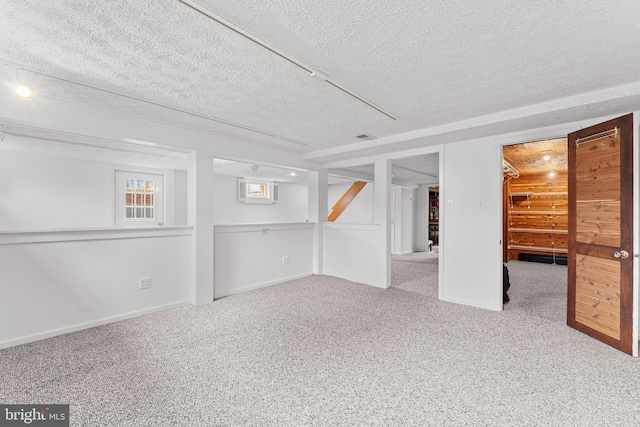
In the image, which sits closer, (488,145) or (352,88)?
(352,88)

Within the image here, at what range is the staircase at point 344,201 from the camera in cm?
695

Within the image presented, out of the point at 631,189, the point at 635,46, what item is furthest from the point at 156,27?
the point at 631,189

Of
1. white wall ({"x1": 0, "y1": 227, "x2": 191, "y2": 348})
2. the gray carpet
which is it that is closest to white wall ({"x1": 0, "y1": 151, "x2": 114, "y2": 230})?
white wall ({"x1": 0, "y1": 227, "x2": 191, "y2": 348})

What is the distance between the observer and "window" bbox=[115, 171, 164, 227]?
18.2 feet

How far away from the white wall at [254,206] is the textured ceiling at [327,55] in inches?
167

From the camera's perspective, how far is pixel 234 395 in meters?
1.85

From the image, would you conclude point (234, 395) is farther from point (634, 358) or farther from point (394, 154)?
point (394, 154)

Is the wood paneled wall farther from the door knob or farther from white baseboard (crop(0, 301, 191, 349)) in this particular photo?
white baseboard (crop(0, 301, 191, 349))

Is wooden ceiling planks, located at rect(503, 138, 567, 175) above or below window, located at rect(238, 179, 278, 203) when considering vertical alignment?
above

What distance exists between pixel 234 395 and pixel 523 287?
15.9ft

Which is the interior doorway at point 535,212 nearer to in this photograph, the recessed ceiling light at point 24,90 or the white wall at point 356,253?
the white wall at point 356,253

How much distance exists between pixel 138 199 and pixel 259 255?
126 inches

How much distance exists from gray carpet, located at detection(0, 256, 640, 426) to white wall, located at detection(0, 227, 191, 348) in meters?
0.19

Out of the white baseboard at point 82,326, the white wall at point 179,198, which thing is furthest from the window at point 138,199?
the white baseboard at point 82,326
